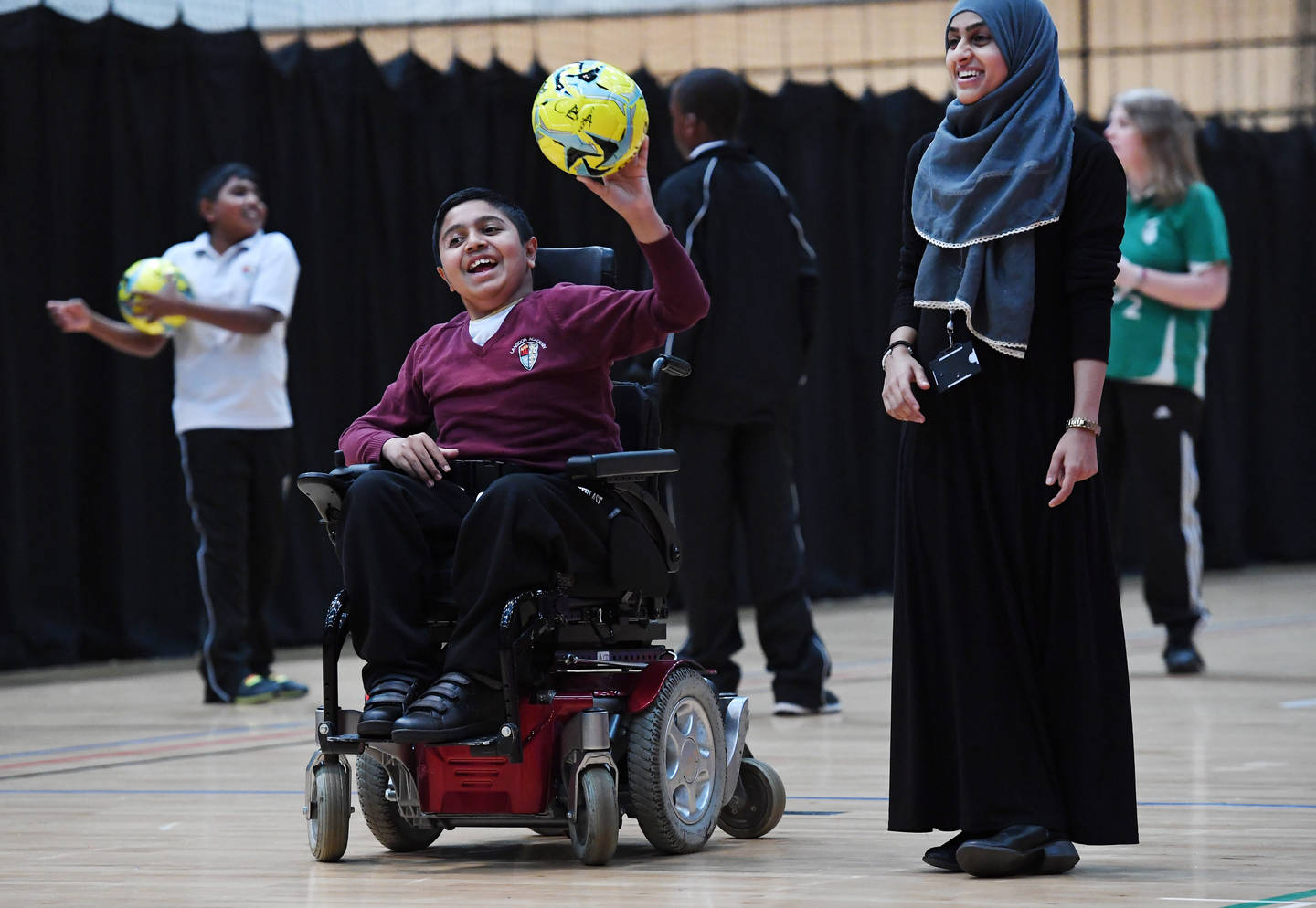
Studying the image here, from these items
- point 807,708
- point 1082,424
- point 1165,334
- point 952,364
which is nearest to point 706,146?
point 807,708

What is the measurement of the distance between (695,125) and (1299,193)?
745 centimetres

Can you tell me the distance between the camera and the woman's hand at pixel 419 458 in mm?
3100

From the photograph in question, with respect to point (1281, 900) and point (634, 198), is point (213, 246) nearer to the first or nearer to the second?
point (634, 198)

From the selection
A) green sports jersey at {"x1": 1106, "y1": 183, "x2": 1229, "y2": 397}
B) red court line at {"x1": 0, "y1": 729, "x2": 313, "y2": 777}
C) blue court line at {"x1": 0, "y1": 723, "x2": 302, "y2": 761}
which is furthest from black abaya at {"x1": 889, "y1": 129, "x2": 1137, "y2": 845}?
green sports jersey at {"x1": 1106, "y1": 183, "x2": 1229, "y2": 397}

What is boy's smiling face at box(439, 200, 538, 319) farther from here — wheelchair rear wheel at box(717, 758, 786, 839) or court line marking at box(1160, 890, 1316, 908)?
court line marking at box(1160, 890, 1316, 908)

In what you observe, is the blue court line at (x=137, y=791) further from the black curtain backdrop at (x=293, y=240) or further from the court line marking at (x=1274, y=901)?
the court line marking at (x=1274, y=901)

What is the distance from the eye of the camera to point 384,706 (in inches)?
115

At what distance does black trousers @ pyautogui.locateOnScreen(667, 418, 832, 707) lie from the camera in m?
5.12

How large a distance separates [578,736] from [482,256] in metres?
0.82

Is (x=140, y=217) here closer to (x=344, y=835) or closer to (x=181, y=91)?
(x=181, y=91)

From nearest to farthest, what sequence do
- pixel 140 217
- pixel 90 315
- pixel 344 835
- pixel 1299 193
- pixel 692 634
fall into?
pixel 344 835 → pixel 692 634 → pixel 90 315 → pixel 140 217 → pixel 1299 193

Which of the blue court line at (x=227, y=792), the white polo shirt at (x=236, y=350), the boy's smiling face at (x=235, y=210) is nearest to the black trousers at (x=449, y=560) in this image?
the blue court line at (x=227, y=792)

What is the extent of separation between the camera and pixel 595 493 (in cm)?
312

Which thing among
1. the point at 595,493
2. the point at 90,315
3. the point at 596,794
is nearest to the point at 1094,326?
the point at 595,493
